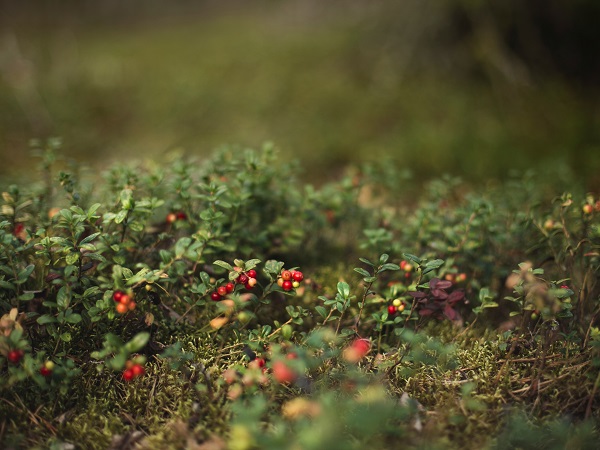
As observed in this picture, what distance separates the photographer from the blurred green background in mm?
4371

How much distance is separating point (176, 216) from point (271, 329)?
69 centimetres

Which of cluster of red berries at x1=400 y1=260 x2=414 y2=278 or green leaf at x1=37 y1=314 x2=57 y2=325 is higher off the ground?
green leaf at x1=37 y1=314 x2=57 y2=325

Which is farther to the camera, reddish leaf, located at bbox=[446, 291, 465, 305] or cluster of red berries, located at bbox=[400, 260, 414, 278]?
cluster of red berries, located at bbox=[400, 260, 414, 278]

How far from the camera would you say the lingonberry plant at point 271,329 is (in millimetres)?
1633

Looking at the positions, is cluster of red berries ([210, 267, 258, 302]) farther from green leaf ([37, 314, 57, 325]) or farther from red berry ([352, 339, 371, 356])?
green leaf ([37, 314, 57, 325])

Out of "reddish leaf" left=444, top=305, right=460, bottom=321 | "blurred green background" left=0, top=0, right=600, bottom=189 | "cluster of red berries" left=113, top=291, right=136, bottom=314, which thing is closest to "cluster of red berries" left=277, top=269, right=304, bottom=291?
"cluster of red berries" left=113, top=291, right=136, bottom=314

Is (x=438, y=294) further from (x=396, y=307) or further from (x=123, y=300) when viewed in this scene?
(x=123, y=300)

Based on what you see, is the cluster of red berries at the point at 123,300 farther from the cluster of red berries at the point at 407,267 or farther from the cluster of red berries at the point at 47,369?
the cluster of red berries at the point at 407,267

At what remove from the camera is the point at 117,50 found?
7.03 meters

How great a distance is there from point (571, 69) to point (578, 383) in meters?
4.58

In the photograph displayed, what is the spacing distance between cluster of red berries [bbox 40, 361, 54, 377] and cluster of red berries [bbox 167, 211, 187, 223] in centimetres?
81

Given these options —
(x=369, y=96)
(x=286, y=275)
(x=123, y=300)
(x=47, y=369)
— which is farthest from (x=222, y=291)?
(x=369, y=96)

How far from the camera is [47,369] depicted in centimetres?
167

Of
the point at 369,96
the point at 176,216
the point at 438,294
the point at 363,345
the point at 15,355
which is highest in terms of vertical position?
the point at 369,96
